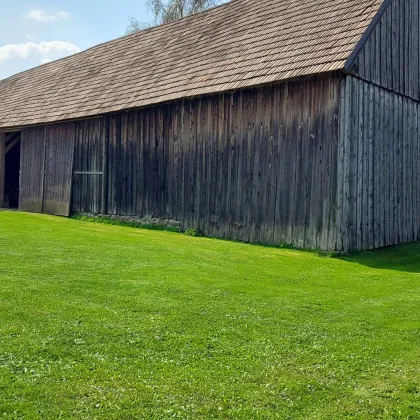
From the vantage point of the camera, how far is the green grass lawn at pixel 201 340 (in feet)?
11.7

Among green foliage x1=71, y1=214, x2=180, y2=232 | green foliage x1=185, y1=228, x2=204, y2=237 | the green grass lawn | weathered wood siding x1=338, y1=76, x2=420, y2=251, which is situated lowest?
the green grass lawn

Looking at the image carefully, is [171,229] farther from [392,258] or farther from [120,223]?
[392,258]

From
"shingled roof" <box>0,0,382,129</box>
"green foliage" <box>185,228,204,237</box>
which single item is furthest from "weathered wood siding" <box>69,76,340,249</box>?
"shingled roof" <box>0,0,382,129</box>

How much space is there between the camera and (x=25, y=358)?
Result: 13.6ft

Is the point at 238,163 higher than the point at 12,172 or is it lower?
lower

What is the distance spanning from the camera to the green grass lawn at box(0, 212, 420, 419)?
3576 mm

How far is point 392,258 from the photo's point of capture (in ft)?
36.0

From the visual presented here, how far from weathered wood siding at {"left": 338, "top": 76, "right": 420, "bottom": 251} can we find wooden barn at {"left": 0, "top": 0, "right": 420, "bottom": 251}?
41mm

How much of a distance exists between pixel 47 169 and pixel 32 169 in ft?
3.45

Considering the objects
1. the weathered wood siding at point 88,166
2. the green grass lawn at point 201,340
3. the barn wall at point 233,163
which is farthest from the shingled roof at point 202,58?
the green grass lawn at point 201,340

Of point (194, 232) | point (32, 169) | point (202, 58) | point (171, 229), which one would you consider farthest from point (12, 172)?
point (194, 232)

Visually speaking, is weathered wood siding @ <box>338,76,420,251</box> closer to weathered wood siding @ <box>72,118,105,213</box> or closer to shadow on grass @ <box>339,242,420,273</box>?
shadow on grass @ <box>339,242,420,273</box>

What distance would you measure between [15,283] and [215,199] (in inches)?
285

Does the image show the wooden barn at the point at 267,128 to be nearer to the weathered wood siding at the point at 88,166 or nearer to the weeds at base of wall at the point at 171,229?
the weathered wood siding at the point at 88,166
